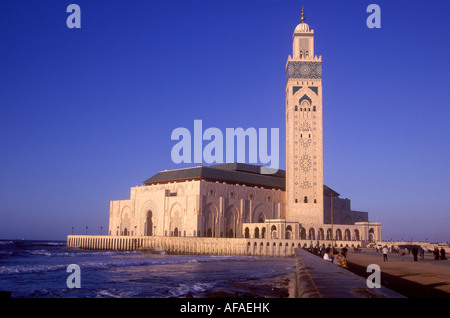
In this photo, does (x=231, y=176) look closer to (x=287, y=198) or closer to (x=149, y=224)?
(x=287, y=198)

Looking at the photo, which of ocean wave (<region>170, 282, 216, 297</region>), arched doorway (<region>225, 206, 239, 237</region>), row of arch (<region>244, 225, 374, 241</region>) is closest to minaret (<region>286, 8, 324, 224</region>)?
row of arch (<region>244, 225, 374, 241</region>)

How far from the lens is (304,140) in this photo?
68750 millimetres

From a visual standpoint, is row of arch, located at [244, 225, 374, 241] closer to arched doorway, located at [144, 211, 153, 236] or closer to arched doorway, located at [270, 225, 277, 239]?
arched doorway, located at [270, 225, 277, 239]

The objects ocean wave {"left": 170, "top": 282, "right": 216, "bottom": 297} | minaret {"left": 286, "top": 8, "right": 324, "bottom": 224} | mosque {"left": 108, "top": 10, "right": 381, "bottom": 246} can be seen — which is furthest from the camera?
A: minaret {"left": 286, "top": 8, "right": 324, "bottom": 224}

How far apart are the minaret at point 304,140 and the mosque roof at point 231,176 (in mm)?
4526

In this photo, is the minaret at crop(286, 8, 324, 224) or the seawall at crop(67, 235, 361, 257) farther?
the minaret at crop(286, 8, 324, 224)

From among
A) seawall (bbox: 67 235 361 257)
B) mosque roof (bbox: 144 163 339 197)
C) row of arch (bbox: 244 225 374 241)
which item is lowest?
seawall (bbox: 67 235 361 257)

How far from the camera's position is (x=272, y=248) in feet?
189

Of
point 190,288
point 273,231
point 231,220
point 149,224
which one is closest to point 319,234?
point 273,231

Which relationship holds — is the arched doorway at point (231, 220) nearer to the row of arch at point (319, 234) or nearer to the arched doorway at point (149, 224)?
the row of arch at point (319, 234)

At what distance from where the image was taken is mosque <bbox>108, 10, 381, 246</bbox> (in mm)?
65875

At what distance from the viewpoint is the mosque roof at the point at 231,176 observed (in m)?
72.5

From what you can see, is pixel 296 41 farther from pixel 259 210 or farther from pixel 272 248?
pixel 272 248

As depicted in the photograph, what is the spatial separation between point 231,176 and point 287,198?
1188 cm
